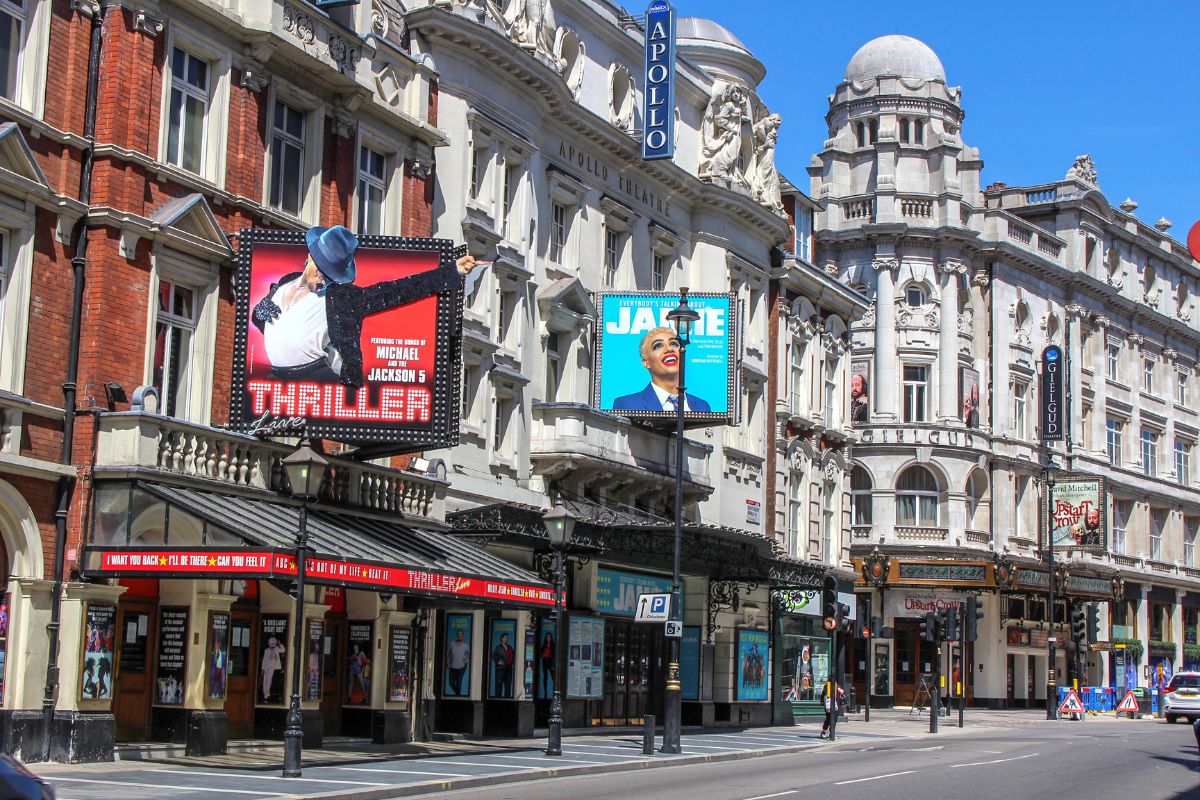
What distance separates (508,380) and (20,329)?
14.6 m

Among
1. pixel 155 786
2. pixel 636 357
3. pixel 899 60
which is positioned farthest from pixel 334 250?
pixel 899 60

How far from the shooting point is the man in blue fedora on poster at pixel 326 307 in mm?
25719

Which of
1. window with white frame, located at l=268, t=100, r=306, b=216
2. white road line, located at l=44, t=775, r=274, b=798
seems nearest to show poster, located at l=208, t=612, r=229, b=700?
white road line, located at l=44, t=775, r=274, b=798

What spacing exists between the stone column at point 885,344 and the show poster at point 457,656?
121ft

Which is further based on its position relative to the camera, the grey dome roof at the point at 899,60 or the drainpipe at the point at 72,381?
the grey dome roof at the point at 899,60

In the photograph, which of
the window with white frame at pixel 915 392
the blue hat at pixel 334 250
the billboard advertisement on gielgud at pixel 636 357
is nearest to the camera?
the blue hat at pixel 334 250

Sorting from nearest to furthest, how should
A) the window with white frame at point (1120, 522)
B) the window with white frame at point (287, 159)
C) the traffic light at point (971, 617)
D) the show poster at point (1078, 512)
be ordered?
the window with white frame at point (287, 159), the traffic light at point (971, 617), the show poster at point (1078, 512), the window with white frame at point (1120, 522)

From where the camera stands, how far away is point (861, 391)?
222 ft

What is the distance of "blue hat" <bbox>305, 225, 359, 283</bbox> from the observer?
25.9 meters

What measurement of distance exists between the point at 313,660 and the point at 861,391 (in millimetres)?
43509

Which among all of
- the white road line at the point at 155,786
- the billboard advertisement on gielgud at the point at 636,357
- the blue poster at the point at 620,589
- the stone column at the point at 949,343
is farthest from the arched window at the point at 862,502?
the white road line at the point at 155,786

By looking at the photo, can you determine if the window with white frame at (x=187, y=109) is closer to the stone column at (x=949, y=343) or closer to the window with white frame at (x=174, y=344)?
the window with white frame at (x=174, y=344)

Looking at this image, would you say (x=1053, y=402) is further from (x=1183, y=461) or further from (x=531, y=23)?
(x=531, y=23)

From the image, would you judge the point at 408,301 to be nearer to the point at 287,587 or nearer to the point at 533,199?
the point at 287,587
